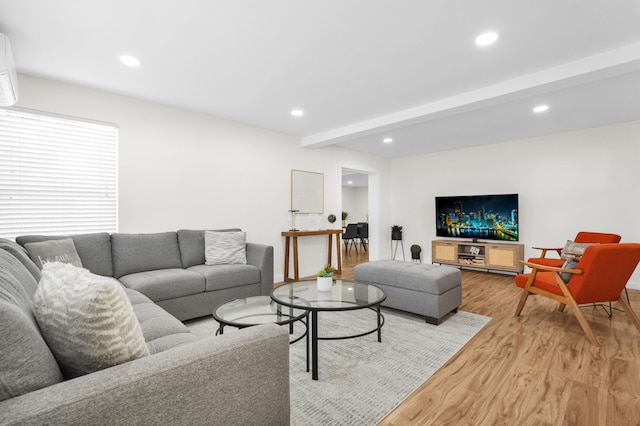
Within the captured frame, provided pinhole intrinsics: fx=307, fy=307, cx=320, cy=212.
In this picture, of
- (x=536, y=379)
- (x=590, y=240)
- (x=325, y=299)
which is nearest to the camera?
(x=536, y=379)

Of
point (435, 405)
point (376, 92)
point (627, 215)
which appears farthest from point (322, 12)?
point (627, 215)

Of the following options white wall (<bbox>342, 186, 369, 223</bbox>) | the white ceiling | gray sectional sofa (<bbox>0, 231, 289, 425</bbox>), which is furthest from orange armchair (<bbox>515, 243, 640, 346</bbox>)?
white wall (<bbox>342, 186, 369, 223</bbox>)

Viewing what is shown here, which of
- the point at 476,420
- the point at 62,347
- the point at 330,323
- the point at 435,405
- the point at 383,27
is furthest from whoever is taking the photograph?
the point at 330,323

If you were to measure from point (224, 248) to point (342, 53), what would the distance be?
2463 mm

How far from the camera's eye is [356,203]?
12312 mm

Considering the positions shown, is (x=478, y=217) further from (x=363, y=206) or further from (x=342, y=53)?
(x=363, y=206)

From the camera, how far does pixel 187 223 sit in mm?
3918

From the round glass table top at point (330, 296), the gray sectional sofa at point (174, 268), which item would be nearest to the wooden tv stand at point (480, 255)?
the round glass table top at point (330, 296)

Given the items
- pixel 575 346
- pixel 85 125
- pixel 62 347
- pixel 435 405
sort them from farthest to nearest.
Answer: pixel 85 125
pixel 575 346
pixel 435 405
pixel 62 347

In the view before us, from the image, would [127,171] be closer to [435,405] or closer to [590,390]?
[435,405]

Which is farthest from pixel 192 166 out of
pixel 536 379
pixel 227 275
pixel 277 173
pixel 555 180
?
pixel 555 180

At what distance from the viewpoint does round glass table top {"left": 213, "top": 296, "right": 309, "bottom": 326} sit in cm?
205

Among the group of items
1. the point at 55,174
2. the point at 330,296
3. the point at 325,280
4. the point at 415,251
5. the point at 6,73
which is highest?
the point at 6,73

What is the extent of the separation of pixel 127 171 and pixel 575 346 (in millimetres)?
4629
